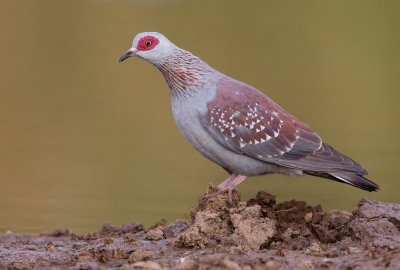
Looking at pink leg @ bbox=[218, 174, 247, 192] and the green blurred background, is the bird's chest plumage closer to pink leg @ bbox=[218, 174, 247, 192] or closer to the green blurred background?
pink leg @ bbox=[218, 174, 247, 192]

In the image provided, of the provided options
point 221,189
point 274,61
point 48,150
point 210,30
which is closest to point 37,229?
point 221,189

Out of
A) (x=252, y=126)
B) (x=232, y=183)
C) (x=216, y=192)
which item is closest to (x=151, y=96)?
(x=252, y=126)

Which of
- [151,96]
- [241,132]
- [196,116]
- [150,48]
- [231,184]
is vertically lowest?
[231,184]

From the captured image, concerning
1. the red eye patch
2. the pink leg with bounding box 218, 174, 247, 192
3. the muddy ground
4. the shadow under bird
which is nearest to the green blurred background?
the pink leg with bounding box 218, 174, 247, 192

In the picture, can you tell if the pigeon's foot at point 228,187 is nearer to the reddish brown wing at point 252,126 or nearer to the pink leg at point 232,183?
the pink leg at point 232,183

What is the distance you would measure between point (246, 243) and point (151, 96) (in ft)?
41.9

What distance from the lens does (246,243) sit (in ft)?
23.2

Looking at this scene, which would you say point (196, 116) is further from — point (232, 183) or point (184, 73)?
point (232, 183)

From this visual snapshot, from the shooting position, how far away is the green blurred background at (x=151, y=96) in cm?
1153

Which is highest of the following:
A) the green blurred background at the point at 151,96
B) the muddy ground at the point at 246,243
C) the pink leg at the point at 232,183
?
the green blurred background at the point at 151,96

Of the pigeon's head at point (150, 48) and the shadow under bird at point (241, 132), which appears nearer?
the shadow under bird at point (241, 132)

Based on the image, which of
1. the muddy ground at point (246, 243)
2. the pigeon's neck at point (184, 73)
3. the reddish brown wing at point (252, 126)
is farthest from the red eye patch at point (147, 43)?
the muddy ground at point (246, 243)

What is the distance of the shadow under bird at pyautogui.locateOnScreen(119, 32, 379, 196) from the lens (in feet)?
27.1

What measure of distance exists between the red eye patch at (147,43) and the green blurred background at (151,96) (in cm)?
237
